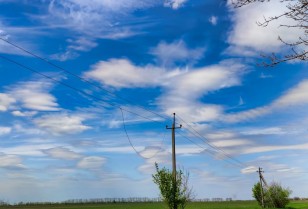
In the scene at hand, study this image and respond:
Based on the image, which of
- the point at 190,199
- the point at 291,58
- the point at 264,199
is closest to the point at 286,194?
the point at 264,199

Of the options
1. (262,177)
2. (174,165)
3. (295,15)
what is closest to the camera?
(295,15)

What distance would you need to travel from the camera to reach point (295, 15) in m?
6.70

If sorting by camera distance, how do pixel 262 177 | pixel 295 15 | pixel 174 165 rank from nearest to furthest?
pixel 295 15
pixel 174 165
pixel 262 177

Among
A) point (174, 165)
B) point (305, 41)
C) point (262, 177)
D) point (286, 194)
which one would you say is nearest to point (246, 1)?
point (305, 41)

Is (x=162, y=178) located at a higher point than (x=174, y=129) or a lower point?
lower

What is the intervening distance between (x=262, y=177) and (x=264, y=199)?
22.7ft

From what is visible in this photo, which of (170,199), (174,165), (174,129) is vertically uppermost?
(174,129)

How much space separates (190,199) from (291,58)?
32.6 metres

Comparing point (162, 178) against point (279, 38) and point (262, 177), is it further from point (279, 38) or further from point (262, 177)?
point (262, 177)

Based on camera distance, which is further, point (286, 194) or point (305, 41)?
point (286, 194)

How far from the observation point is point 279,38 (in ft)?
22.3

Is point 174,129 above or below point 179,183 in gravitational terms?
above

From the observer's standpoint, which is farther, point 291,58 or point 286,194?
point 286,194

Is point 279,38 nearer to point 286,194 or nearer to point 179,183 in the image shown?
point 179,183
